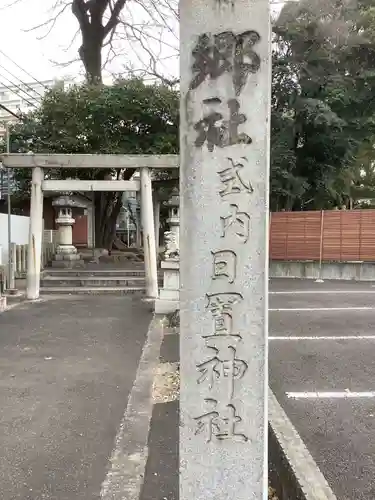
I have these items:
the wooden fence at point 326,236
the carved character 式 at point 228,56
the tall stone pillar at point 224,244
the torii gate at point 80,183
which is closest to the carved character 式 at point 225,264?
the tall stone pillar at point 224,244

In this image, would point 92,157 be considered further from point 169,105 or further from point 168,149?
point 169,105

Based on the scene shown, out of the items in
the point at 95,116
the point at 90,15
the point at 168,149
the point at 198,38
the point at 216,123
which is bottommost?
the point at 216,123

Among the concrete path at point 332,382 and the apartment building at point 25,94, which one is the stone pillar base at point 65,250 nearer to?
the apartment building at point 25,94

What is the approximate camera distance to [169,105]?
1563 cm

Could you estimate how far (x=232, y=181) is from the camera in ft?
7.93

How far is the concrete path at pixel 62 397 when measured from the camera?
3.45 m

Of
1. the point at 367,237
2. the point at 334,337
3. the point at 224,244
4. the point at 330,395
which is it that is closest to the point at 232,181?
the point at 224,244

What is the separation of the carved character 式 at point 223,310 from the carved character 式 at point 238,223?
0.28 metres

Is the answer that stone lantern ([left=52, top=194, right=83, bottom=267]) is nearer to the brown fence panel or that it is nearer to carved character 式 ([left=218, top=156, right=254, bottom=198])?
the brown fence panel

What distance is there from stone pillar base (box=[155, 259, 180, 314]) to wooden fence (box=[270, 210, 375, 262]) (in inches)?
333

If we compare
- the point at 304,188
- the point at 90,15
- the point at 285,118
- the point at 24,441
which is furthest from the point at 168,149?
the point at 24,441

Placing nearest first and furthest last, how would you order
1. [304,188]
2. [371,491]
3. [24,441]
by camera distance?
[371,491]
[24,441]
[304,188]

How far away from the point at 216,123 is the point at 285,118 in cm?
1527

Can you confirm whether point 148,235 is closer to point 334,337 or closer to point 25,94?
point 334,337
